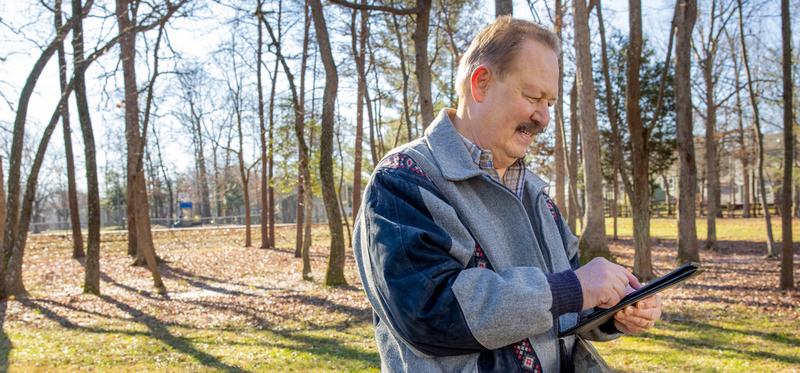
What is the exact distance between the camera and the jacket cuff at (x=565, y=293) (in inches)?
51.6

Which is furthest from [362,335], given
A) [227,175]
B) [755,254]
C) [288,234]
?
[227,175]

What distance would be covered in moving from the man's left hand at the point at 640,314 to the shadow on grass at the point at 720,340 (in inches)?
231

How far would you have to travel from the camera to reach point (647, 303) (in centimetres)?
152

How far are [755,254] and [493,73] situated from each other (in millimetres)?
19293

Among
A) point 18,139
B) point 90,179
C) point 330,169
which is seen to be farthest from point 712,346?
point 18,139

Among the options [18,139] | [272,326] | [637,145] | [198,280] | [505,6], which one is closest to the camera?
[505,6]

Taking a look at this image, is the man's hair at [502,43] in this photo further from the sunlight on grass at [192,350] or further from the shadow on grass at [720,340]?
the shadow on grass at [720,340]

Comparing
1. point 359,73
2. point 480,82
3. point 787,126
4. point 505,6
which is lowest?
point 480,82

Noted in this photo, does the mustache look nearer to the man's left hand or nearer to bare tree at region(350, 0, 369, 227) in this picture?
the man's left hand

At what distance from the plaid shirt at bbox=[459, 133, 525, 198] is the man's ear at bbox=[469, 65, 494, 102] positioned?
0.39 ft

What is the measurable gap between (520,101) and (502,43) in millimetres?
159

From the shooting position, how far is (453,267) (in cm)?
130

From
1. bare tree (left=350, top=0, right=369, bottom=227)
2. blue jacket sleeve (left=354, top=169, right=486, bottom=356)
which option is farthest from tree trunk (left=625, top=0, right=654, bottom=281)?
bare tree (left=350, top=0, right=369, bottom=227)

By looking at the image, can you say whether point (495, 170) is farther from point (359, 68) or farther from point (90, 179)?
point (359, 68)
